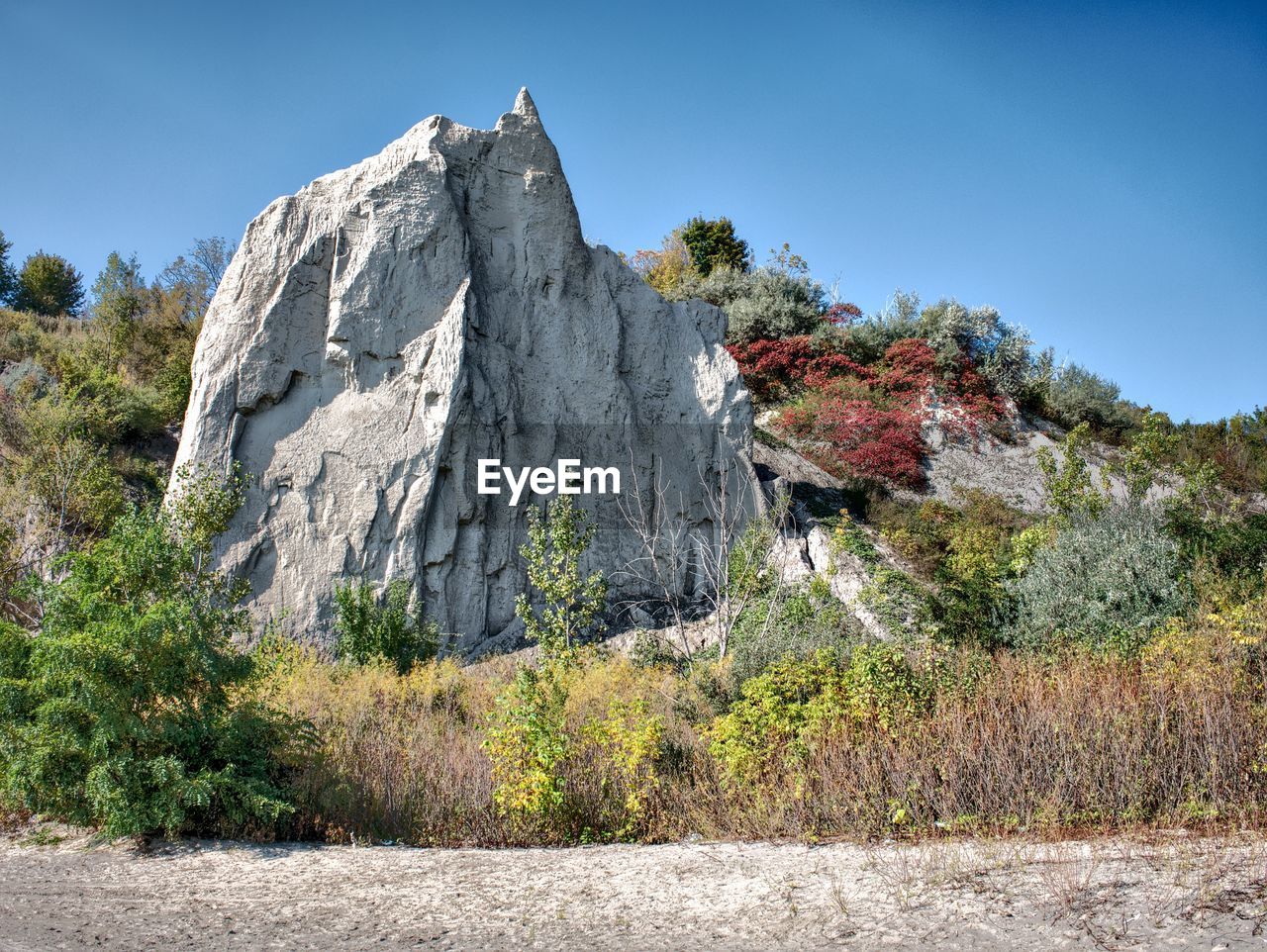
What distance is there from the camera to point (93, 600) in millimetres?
7332

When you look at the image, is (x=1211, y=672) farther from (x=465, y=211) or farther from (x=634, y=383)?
(x=465, y=211)

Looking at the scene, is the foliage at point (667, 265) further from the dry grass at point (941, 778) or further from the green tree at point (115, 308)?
the dry grass at point (941, 778)

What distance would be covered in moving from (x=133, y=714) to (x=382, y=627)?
5.97 metres

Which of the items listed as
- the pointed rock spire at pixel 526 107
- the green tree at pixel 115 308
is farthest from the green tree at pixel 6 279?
Result: the pointed rock spire at pixel 526 107

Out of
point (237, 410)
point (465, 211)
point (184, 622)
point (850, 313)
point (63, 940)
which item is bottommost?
point (63, 940)

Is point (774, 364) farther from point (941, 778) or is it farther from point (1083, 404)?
point (941, 778)

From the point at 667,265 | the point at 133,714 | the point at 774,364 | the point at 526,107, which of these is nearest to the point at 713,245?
the point at 667,265

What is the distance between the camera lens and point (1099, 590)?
38.5ft

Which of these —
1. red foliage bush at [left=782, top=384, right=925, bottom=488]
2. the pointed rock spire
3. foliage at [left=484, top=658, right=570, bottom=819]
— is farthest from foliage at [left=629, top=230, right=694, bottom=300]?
Result: foliage at [left=484, top=658, right=570, bottom=819]

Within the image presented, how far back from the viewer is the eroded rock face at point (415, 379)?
13906mm

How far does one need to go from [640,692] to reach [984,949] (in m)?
5.61

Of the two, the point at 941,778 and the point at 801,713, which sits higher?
the point at 801,713

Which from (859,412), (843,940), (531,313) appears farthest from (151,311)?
(843,940)

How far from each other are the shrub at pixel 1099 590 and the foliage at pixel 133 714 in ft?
31.1
